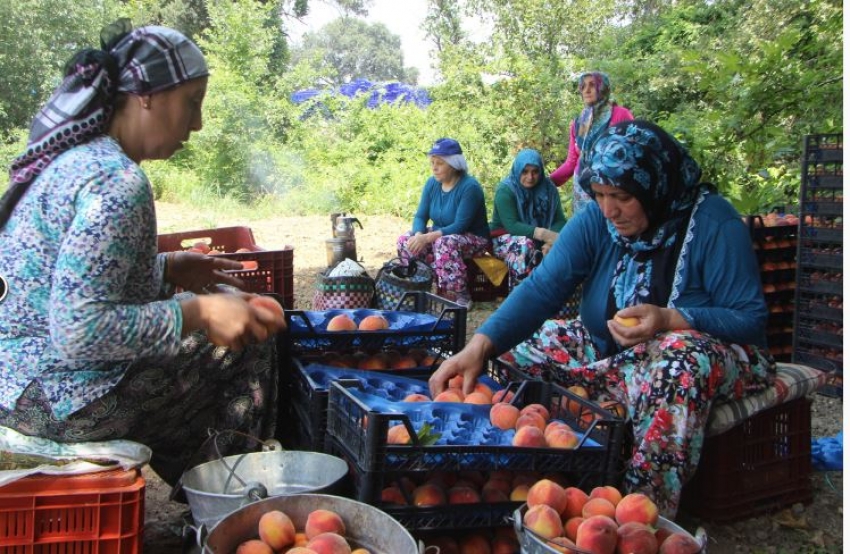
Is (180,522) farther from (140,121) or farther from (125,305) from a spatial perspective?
(140,121)

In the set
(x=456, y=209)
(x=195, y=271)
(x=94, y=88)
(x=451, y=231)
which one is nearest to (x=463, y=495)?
(x=195, y=271)

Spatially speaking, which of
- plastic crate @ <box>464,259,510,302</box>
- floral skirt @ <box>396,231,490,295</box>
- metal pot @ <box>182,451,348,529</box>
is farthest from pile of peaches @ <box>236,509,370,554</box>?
plastic crate @ <box>464,259,510,302</box>

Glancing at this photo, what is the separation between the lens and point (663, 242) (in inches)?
109

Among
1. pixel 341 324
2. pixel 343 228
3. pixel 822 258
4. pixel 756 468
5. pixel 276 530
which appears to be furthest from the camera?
pixel 343 228

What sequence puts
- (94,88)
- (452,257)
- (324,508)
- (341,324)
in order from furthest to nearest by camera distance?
(452,257)
(341,324)
(94,88)
(324,508)

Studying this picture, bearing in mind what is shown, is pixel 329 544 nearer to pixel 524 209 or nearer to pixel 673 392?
pixel 673 392

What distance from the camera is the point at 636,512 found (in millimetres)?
1786

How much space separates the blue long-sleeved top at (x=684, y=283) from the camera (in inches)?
103

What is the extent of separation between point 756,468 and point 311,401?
1.60 meters

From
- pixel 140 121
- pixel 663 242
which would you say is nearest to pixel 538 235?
pixel 663 242

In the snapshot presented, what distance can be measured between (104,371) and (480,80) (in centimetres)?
1169

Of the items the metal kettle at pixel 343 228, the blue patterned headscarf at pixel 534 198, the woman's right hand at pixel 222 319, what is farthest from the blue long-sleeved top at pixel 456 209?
the woman's right hand at pixel 222 319

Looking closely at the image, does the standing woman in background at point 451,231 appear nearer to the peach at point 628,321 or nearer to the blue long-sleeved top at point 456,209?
the blue long-sleeved top at point 456,209

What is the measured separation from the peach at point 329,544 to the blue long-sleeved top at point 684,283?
1144 millimetres
